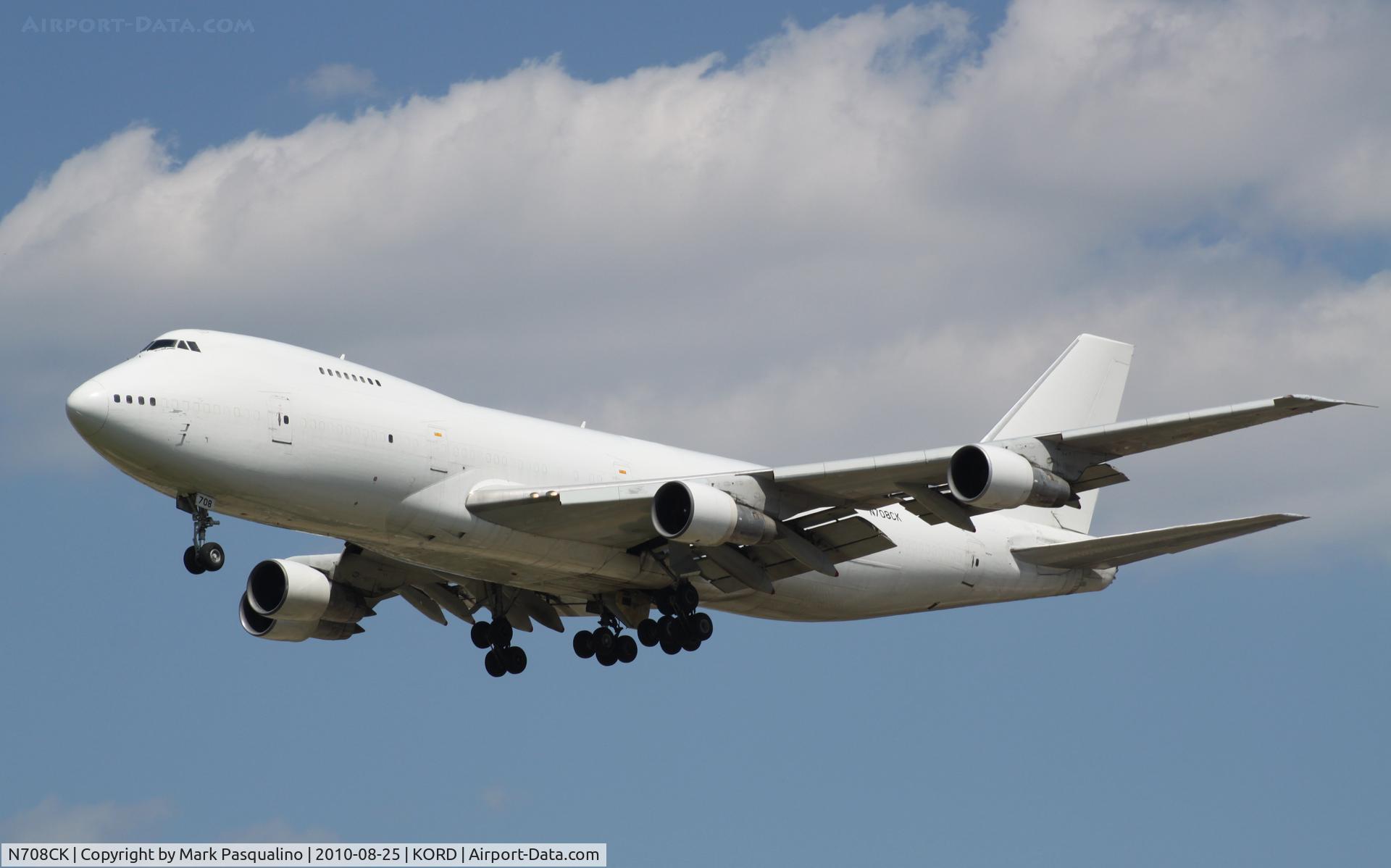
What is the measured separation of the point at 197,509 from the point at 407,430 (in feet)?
13.2

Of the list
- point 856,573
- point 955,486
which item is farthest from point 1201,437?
point 856,573

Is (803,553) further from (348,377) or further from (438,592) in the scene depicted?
(348,377)

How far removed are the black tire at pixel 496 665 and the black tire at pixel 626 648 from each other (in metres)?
2.93

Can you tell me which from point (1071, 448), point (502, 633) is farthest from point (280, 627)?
point (1071, 448)

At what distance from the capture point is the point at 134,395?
97.1ft

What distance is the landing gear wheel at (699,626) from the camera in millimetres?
36938

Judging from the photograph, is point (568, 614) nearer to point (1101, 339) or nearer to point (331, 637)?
point (331, 637)

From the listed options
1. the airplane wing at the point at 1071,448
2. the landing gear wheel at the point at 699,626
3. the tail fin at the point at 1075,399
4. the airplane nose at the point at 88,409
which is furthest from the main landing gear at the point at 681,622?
the airplane nose at the point at 88,409

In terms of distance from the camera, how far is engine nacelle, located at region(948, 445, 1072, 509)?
1236 inches

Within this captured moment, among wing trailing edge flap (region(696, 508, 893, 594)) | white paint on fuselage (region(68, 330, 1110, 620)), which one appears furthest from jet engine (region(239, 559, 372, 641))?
wing trailing edge flap (region(696, 508, 893, 594))

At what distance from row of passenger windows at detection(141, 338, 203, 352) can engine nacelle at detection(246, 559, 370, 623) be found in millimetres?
8788

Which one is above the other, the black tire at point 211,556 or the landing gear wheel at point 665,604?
the landing gear wheel at point 665,604

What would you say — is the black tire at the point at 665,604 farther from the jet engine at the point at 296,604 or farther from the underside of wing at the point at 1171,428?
the underside of wing at the point at 1171,428

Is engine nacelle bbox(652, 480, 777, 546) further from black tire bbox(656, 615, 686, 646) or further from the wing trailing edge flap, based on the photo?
black tire bbox(656, 615, 686, 646)
